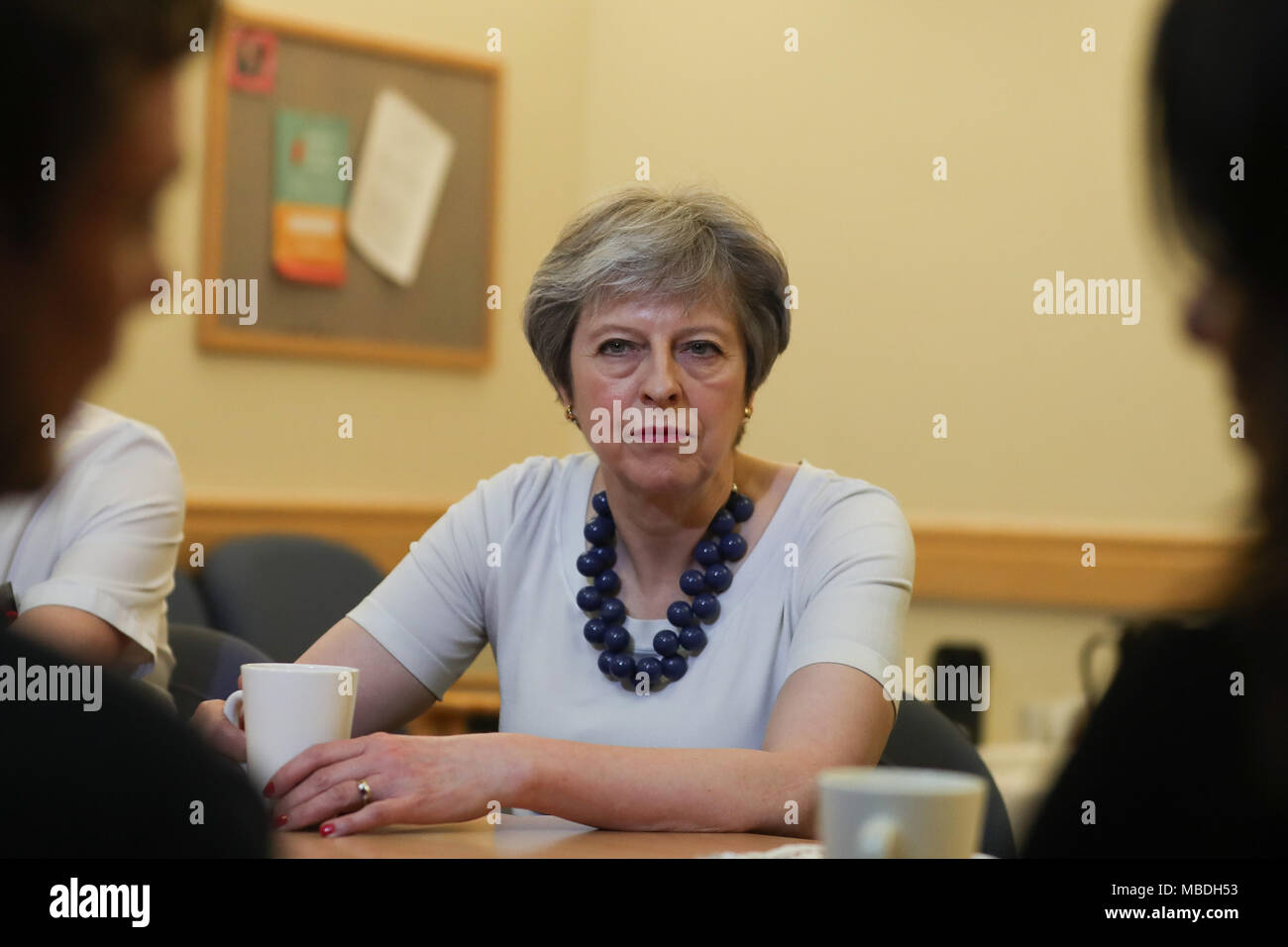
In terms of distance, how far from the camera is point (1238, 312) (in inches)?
16.7

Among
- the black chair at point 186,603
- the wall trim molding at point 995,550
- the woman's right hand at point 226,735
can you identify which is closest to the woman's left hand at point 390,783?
the woman's right hand at point 226,735

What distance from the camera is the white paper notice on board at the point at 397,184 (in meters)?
2.95

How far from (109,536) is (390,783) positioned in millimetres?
695

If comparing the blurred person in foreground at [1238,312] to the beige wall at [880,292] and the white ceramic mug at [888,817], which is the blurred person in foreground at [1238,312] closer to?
the white ceramic mug at [888,817]

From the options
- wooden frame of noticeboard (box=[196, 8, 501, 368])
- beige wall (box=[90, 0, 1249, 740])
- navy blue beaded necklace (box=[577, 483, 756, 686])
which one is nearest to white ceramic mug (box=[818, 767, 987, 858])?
navy blue beaded necklace (box=[577, 483, 756, 686])

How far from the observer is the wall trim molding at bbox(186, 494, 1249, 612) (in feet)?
8.06

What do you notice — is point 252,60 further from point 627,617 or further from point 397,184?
point 627,617

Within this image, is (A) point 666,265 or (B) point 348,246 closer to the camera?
(A) point 666,265

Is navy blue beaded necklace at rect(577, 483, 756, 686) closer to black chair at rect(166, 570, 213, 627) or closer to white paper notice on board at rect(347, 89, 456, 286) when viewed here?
black chair at rect(166, 570, 213, 627)

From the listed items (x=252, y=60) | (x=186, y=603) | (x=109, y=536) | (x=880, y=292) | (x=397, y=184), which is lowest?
(x=186, y=603)

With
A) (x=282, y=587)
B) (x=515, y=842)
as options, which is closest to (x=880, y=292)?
(x=282, y=587)

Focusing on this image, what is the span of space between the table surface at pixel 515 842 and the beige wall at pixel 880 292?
1.58 meters
